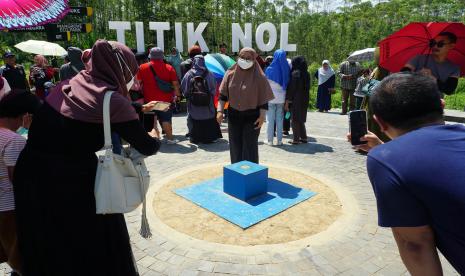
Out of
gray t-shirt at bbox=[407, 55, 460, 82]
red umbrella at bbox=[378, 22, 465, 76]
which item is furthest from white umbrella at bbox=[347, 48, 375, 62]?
gray t-shirt at bbox=[407, 55, 460, 82]

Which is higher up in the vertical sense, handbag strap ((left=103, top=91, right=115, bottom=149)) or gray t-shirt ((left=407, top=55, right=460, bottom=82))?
gray t-shirt ((left=407, top=55, right=460, bottom=82))

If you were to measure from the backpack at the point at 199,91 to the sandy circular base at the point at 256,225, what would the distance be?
240 centimetres

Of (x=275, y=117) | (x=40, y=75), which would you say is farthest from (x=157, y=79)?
(x=40, y=75)

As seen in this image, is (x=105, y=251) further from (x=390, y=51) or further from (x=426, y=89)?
(x=390, y=51)

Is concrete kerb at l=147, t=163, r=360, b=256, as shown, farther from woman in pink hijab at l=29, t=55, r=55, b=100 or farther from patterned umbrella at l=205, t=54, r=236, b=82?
woman in pink hijab at l=29, t=55, r=55, b=100

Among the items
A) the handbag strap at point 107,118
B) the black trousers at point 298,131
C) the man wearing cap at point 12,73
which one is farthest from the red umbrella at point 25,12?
the man wearing cap at point 12,73

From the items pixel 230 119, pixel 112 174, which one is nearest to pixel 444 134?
pixel 112 174

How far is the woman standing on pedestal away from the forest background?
971 centimetres

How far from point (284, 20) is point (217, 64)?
17746 mm

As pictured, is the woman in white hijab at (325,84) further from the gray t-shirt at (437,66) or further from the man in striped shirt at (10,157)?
the man in striped shirt at (10,157)

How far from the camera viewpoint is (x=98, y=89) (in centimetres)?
198

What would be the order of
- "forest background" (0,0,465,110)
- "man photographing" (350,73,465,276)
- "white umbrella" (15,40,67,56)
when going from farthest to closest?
"forest background" (0,0,465,110) → "white umbrella" (15,40,67,56) → "man photographing" (350,73,465,276)

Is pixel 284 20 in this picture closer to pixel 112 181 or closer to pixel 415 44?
pixel 415 44

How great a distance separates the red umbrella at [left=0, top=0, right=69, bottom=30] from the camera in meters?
2.23
